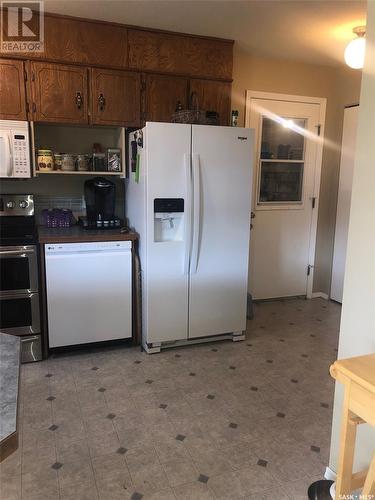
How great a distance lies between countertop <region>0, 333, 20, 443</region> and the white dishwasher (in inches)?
62.8

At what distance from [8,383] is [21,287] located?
6.44ft

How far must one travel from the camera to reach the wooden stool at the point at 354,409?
50.6 inches

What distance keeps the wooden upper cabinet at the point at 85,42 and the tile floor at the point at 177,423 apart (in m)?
2.29

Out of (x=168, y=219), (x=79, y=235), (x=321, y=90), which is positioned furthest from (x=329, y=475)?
(x=321, y=90)

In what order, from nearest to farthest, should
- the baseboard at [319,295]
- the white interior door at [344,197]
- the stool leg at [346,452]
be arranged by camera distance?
1. the stool leg at [346,452]
2. the white interior door at [344,197]
3. the baseboard at [319,295]

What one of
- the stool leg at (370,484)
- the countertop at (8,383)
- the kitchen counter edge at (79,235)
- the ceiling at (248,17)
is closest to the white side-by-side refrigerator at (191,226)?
the kitchen counter edge at (79,235)

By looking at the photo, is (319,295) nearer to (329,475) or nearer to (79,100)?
(329,475)

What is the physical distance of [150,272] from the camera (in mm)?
3104

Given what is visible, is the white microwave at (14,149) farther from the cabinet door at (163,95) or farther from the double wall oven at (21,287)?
the cabinet door at (163,95)

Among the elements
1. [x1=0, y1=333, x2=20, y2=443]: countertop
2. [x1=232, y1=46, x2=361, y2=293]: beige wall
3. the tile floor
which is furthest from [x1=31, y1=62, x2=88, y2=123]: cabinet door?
[x1=0, y1=333, x2=20, y2=443]: countertop

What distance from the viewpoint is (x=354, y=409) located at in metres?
1.35

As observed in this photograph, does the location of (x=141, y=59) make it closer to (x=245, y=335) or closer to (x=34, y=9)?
(x=34, y=9)

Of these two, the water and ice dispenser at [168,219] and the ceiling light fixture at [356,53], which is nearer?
the ceiling light fixture at [356,53]

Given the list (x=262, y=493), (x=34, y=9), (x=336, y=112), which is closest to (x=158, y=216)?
(x=34, y=9)
